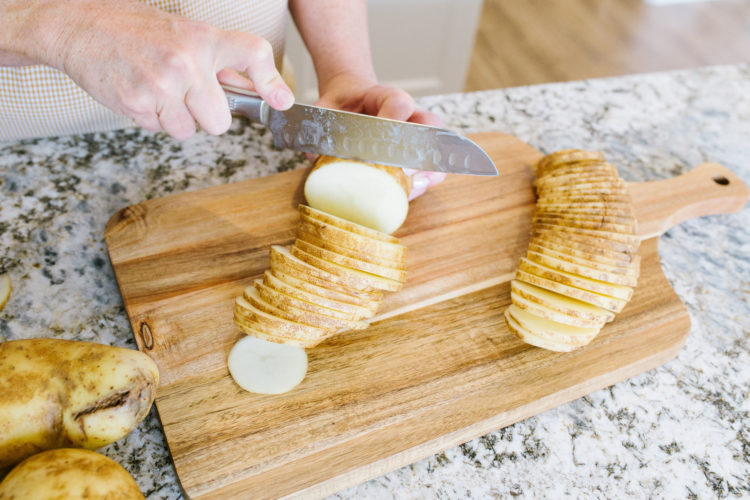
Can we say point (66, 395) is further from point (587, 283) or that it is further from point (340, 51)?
point (340, 51)

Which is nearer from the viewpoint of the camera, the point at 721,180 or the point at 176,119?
the point at 176,119

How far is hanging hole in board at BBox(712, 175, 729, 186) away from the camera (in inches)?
78.5

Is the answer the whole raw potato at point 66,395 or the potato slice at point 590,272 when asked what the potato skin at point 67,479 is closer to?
the whole raw potato at point 66,395

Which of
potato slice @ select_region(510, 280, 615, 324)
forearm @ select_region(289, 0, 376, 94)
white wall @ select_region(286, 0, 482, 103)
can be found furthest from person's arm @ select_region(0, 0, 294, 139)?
white wall @ select_region(286, 0, 482, 103)

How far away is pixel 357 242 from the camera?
143cm

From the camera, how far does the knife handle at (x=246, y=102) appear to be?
1492 millimetres

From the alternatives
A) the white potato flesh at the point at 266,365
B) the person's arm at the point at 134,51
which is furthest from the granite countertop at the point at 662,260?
the person's arm at the point at 134,51

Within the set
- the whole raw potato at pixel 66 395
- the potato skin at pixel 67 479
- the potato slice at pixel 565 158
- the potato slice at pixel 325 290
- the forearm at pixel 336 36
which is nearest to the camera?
the potato skin at pixel 67 479

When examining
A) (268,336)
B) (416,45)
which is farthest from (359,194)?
(416,45)

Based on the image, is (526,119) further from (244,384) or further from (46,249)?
(46,249)

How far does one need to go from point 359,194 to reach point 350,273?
0.32 metres

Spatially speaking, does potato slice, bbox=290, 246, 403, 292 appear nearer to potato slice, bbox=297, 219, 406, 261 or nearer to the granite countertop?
potato slice, bbox=297, 219, 406, 261

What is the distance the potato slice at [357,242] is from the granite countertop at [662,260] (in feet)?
1.64

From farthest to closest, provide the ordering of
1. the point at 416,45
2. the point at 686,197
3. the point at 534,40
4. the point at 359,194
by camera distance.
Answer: the point at 534,40 → the point at 416,45 → the point at 686,197 → the point at 359,194
